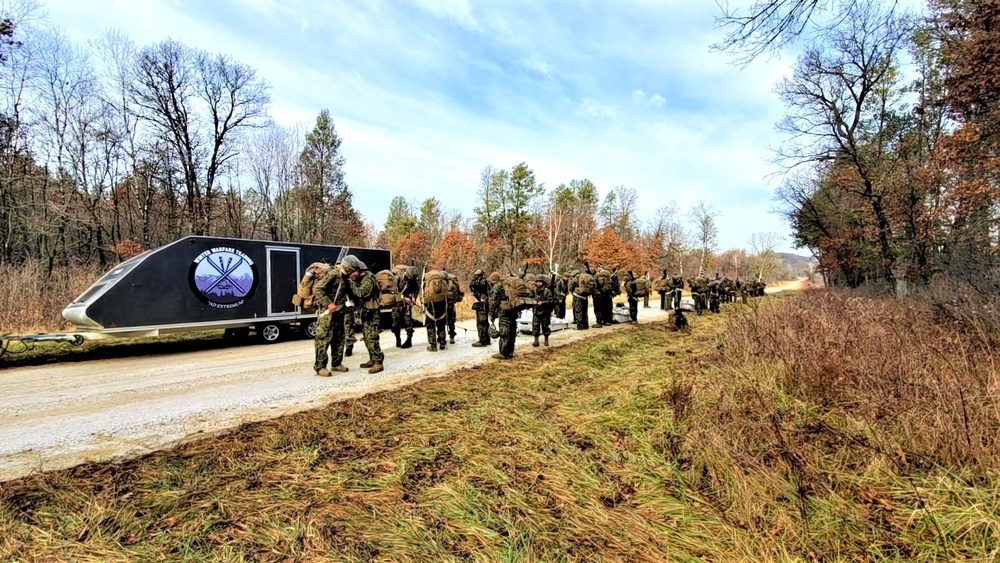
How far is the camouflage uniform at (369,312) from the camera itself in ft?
25.3

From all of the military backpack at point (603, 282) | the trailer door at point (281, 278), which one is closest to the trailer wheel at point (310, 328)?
the trailer door at point (281, 278)

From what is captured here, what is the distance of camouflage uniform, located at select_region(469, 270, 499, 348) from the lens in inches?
426

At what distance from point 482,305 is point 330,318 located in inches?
177

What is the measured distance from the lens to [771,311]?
8.91 meters

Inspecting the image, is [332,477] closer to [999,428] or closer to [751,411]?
[751,411]

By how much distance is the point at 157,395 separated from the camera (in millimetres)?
5977

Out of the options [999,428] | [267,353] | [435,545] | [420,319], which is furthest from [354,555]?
[420,319]

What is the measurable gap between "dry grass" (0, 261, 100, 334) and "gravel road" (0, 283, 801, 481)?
5.33m

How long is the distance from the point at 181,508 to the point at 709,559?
Result: 3356 mm

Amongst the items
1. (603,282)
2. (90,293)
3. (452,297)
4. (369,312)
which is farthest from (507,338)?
(90,293)

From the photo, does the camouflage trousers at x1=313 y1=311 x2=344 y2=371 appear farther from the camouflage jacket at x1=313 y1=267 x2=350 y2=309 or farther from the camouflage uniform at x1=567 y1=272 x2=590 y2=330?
the camouflage uniform at x1=567 y1=272 x2=590 y2=330

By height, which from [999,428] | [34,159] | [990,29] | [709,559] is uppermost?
[34,159]

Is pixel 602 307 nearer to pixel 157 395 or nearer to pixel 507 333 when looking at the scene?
pixel 507 333

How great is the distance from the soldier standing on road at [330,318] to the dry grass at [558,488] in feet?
8.39
